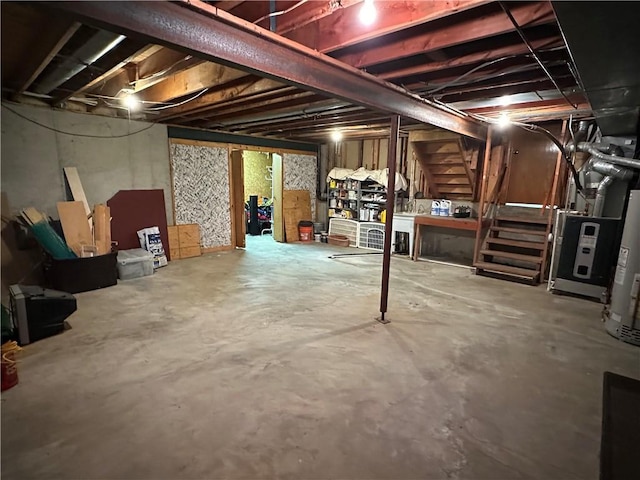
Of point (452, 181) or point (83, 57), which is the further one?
point (452, 181)

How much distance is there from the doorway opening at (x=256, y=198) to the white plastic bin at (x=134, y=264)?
2295mm

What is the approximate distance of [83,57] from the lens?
272 cm

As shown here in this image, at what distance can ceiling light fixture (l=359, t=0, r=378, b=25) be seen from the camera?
1.88 meters

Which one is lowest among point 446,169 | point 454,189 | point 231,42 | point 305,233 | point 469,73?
point 305,233

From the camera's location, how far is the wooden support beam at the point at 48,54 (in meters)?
2.31

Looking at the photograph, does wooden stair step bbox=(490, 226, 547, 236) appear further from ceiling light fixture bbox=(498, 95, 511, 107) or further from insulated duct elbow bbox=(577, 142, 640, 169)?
ceiling light fixture bbox=(498, 95, 511, 107)

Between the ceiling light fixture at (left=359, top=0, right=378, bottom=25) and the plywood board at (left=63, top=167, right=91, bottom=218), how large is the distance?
14.7ft

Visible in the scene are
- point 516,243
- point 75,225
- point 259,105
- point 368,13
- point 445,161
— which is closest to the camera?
point 368,13

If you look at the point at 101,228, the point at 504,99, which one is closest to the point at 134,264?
the point at 101,228

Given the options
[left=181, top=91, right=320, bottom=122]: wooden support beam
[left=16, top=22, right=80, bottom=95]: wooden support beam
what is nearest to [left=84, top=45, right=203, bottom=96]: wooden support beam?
[left=16, top=22, right=80, bottom=95]: wooden support beam

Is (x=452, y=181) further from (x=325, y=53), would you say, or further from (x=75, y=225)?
(x=75, y=225)

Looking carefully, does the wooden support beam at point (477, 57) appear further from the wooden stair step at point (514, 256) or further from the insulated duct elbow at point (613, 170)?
the wooden stair step at point (514, 256)

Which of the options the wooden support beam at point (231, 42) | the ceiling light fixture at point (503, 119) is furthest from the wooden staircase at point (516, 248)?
the wooden support beam at point (231, 42)

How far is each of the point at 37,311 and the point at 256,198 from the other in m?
6.41
